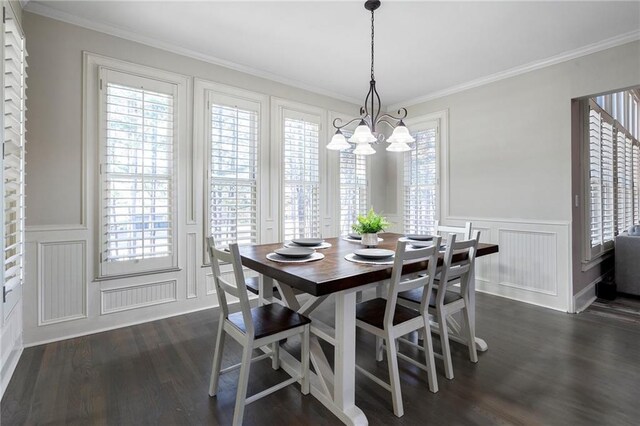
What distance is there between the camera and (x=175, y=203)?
3.26 meters

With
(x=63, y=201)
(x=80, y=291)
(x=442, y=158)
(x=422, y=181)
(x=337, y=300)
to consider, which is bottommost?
(x=80, y=291)

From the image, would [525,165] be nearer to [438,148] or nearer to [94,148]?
[438,148]

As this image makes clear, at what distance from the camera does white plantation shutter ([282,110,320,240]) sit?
4117 millimetres

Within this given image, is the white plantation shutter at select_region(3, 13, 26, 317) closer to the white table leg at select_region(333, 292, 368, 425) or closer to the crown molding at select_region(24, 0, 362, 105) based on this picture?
the crown molding at select_region(24, 0, 362, 105)

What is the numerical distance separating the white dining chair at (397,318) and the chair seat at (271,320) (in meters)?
0.40

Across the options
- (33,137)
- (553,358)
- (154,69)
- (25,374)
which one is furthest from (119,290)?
(553,358)

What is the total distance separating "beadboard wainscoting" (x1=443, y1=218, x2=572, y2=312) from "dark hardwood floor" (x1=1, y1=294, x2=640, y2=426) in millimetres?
678

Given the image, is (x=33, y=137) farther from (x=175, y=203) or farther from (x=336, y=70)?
(x=336, y=70)

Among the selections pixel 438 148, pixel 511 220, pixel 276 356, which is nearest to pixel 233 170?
pixel 276 356

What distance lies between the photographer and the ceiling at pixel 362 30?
2.61 metres

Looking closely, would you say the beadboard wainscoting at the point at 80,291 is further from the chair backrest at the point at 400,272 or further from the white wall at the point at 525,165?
the white wall at the point at 525,165

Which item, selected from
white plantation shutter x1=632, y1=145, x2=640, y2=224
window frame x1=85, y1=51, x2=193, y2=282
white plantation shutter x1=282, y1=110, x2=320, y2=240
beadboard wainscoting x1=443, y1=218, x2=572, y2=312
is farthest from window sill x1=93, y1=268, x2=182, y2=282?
white plantation shutter x1=632, y1=145, x2=640, y2=224

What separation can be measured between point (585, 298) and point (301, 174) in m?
3.64

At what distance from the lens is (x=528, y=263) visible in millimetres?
3707
